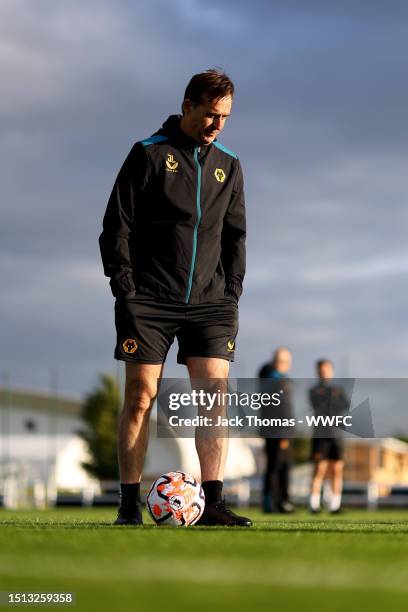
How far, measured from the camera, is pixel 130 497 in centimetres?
640

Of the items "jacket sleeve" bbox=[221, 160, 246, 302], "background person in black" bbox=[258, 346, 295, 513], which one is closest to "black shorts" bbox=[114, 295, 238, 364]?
"jacket sleeve" bbox=[221, 160, 246, 302]

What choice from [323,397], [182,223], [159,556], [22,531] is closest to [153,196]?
[182,223]

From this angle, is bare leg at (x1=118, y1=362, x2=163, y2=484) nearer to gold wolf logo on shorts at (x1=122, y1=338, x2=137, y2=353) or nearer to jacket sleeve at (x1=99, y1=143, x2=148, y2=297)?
gold wolf logo on shorts at (x1=122, y1=338, x2=137, y2=353)

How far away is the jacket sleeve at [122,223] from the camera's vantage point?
21.0 ft

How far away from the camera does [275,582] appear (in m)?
3.38

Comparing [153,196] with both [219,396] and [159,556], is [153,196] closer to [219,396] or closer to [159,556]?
[219,396]

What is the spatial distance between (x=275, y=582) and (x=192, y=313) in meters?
3.31

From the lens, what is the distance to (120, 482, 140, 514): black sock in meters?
6.40

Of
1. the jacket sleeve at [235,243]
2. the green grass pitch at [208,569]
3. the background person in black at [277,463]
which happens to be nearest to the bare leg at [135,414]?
the jacket sleeve at [235,243]

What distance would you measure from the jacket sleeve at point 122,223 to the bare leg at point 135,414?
0.48 metres

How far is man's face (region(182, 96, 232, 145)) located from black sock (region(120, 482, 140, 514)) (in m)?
2.10

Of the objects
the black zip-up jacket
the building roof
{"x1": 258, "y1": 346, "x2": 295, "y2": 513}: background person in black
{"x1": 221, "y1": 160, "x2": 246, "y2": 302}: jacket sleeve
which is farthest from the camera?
the building roof

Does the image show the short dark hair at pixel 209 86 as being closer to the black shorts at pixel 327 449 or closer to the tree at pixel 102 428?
the black shorts at pixel 327 449

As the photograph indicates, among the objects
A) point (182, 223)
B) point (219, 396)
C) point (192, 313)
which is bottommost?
point (219, 396)
